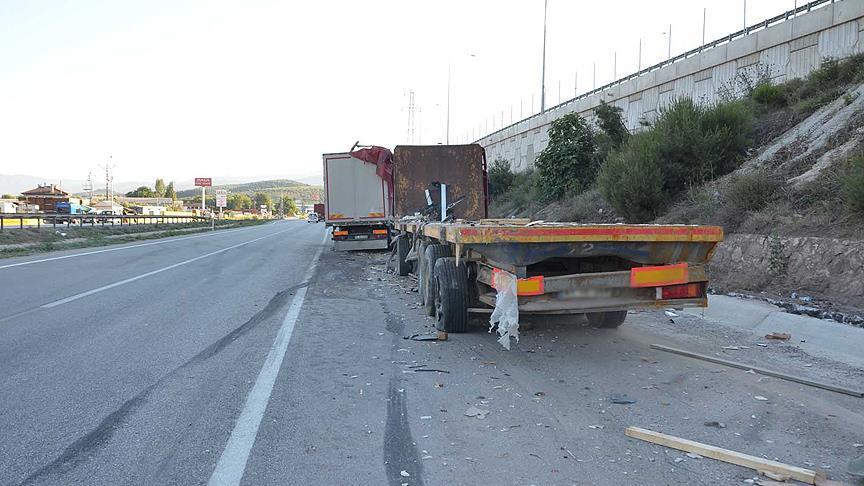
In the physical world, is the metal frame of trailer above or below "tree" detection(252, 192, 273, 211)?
below

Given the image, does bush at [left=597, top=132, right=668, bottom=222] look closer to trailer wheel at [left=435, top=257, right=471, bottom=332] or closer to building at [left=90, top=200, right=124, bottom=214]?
trailer wheel at [left=435, top=257, right=471, bottom=332]

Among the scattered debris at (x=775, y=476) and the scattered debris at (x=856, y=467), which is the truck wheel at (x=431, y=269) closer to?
the scattered debris at (x=775, y=476)

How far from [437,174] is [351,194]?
7377 mm

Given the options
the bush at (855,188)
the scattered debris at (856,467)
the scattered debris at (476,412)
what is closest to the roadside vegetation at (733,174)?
the bush at (855,188)

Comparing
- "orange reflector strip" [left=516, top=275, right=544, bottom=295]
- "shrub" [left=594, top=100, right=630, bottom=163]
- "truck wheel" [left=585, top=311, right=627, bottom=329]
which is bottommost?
"truck wheel" [left=585, top=311, right=627, bottom=329]

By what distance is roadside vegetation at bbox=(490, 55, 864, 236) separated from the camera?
34.3 ft

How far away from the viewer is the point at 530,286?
6359 mm

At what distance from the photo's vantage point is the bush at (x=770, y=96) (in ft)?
57.8

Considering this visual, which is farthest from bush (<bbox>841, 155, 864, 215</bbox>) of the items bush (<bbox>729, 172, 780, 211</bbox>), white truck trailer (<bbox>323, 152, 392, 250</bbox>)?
white truck trailer (<bbox>323, 152, 392, 250</bbox>)

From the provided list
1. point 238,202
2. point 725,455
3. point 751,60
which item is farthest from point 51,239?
point 238,202

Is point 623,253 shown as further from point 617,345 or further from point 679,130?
point 679,130

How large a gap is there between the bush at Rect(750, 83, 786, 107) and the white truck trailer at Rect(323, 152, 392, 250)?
1193 centimetres

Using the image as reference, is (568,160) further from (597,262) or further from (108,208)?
(108,208)

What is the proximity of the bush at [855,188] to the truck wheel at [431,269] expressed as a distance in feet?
20.0
